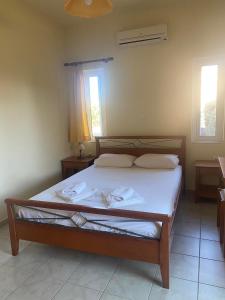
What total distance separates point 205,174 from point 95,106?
7.07ft

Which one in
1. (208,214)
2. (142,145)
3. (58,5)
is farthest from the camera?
(142,145)

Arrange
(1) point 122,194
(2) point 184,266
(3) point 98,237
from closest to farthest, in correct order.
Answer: (3) point 98,237 < (2) point 184,266 < (1) point 122,194

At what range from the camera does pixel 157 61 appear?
12.2 ft

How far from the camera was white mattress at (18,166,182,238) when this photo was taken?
1.96m

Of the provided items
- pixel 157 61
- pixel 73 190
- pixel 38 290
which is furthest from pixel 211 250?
pixel 157 61

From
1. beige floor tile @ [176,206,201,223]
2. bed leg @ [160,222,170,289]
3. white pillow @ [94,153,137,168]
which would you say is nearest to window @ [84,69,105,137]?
white pillow @ [94,153,137,168]

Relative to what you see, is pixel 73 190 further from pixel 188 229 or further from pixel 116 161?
pixel 188 229

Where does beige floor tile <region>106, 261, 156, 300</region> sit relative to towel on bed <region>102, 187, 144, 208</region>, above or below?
below

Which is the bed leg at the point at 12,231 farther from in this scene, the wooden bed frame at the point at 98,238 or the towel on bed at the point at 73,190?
the towel on bed at the point at 73,190

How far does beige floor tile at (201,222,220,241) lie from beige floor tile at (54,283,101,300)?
4.46 feet

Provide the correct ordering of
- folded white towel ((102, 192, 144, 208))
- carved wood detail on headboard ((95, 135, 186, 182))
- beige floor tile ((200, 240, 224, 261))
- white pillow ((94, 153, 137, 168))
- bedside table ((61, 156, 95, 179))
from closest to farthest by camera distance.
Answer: folded white towel ((102, 192, 144, 208)), beige floor tile ((200, 240, 224, 261)), white pillow ((94, 153, 137, 168)), carved wood detail on headboard ((95, 135, 186, 182)), bedside table ((61, 156, 95, 179))

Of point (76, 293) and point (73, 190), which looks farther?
point (73, 190)

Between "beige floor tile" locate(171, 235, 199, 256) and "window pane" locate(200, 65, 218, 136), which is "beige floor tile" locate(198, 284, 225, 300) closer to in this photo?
"beige floor tile" locate(171, 235, 199, 256)

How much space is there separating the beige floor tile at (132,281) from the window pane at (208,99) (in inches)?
90.4
